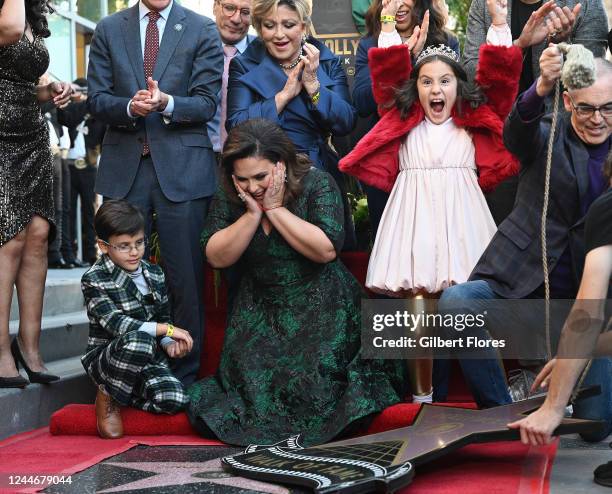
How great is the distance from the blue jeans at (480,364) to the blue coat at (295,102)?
120 cm

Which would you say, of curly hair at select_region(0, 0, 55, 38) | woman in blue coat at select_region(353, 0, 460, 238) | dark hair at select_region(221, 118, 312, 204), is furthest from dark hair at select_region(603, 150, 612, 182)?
curly hair at select_region(0, 0, 55, 38)

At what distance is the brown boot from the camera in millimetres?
4598

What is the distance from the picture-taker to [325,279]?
468 centimetres

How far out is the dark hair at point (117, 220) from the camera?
15.1ft

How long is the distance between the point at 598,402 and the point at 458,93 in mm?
1499

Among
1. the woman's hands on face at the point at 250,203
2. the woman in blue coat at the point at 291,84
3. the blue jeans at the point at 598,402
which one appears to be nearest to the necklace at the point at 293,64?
the woman in blue coat at the point at 291,84

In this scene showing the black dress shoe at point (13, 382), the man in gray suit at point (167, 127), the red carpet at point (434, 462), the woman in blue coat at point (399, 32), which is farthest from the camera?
the woman in blue coat at point (399, 32)

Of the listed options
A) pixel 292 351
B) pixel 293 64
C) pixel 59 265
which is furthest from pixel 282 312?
pixel 59 265

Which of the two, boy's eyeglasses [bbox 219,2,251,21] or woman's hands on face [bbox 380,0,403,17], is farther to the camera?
boy's eyeglasses [bbox 219,2,251,21]

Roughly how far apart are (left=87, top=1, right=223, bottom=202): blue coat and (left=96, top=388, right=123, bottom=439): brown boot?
1.00 m

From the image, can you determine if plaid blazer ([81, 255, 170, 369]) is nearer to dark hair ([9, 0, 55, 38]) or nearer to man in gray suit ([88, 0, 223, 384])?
man in gray suit ([88, 0, 223, 384])

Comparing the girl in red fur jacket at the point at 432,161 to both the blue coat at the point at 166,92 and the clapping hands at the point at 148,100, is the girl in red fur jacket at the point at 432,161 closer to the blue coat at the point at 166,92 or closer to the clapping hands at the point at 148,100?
the blue coat at the point at 166,92

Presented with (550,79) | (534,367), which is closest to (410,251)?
(534,367)

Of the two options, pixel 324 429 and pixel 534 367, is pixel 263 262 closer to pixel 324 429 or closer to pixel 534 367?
pixel 324 429
